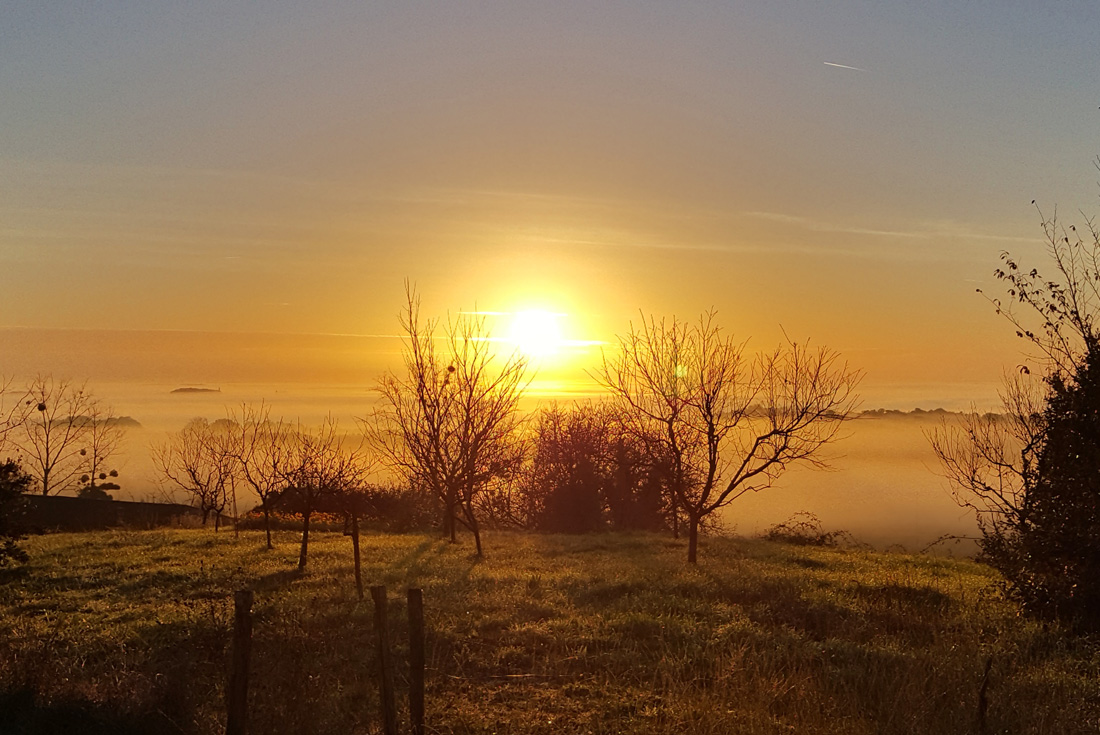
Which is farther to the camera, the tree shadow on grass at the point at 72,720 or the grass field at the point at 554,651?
the grass field at the point at 554,651

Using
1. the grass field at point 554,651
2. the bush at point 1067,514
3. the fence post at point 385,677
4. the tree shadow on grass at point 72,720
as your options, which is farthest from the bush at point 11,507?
the bush at point 1067,514

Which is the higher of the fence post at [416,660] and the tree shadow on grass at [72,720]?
the fence post at [416,660]

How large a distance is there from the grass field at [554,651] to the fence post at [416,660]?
2.25ft

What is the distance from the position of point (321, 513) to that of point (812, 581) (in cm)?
2429

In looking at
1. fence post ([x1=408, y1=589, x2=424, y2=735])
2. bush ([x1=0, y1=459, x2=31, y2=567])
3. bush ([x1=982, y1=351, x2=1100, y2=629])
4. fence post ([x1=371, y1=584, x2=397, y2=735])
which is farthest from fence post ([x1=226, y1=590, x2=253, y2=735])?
bush ([x1=982, y1=351, x2=1100, y2=629])

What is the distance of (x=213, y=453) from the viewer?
131 feet

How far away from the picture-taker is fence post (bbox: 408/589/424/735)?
326 inches

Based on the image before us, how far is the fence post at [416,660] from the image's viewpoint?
8.29m

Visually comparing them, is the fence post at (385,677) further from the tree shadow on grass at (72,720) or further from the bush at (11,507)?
the bush at (11,507)

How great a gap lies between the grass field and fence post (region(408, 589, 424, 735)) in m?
0.69

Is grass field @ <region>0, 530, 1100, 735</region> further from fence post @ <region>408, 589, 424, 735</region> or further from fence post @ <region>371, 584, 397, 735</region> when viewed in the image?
fence post @ <region>371, 584, 397, 735</region>

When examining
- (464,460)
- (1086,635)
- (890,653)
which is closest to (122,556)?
(464,460)

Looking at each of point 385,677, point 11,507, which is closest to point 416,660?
point 385,677

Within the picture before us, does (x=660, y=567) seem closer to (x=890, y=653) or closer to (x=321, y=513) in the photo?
(x=890, y=653)
